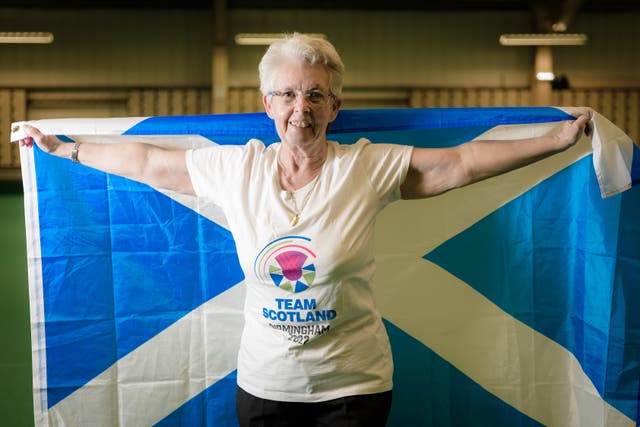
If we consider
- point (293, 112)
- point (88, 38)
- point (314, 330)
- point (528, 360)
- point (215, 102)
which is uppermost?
point (88, 38)

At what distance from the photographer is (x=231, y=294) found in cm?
175

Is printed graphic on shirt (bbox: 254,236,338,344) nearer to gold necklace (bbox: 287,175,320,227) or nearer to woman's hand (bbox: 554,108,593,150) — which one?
gold necklace (bbox: 287,175,320,227)

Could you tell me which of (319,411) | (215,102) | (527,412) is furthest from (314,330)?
(215,102)

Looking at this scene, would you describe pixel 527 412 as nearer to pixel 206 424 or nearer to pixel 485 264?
pixel 485 264

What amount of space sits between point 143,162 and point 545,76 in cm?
864

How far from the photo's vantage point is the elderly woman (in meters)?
1.22

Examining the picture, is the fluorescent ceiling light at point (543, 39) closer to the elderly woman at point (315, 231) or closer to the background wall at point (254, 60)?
the background wall at point (254, 60)

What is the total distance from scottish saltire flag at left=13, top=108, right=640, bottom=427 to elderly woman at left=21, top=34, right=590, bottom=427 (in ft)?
1.27

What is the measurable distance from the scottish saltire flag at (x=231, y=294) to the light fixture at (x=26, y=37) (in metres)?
7.99

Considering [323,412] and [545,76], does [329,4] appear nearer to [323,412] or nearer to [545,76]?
[545,76]

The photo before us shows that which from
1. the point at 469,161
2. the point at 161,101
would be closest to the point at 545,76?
the point at 161,101

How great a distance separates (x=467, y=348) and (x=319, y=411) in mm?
692

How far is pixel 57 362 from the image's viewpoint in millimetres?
1728

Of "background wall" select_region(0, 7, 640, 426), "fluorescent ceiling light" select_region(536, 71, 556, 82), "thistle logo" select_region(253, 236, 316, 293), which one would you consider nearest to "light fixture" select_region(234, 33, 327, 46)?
"background wall" select_region(0, 7, 640, 426)
